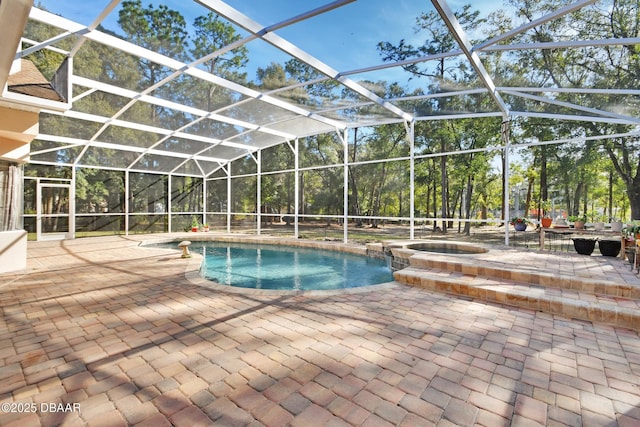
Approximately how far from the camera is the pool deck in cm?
192

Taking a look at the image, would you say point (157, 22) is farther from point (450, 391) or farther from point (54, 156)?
point (54, 156)

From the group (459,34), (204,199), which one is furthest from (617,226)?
(204,199)

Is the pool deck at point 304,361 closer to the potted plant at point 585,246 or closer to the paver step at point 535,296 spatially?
the paver step at point 535,296

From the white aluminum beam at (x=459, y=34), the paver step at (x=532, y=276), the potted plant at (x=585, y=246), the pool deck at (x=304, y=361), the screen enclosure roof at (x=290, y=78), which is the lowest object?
the pool deck at (x=304, y=361)

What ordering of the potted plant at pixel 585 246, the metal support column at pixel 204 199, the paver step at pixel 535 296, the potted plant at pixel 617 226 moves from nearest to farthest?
the paver step at pixel 535 296 < the potted plant at pixel 617 226 < the potted plant at pixel 585 246 < the metal support column at pixel 204 199

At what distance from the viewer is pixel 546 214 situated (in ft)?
26.8

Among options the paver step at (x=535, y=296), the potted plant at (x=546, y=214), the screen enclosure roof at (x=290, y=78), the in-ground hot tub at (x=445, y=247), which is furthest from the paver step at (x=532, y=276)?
the screen enclosure roof at (x=290, y=78)

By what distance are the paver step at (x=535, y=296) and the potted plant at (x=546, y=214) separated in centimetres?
319

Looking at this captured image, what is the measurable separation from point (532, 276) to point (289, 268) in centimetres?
526

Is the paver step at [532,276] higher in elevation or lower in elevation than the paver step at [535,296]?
higher

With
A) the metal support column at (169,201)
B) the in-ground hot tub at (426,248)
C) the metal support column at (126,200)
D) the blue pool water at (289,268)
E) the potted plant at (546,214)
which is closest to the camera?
the blue pool water at (289,268)

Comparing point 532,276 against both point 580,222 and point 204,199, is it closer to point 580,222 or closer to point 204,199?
point 580,222

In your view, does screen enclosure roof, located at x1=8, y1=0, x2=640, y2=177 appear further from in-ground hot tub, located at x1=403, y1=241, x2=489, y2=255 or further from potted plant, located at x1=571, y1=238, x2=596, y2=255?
in-ground hot tub, located at x1=403, y1=241, x2=489, y2=255

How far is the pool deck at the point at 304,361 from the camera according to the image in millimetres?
1924
